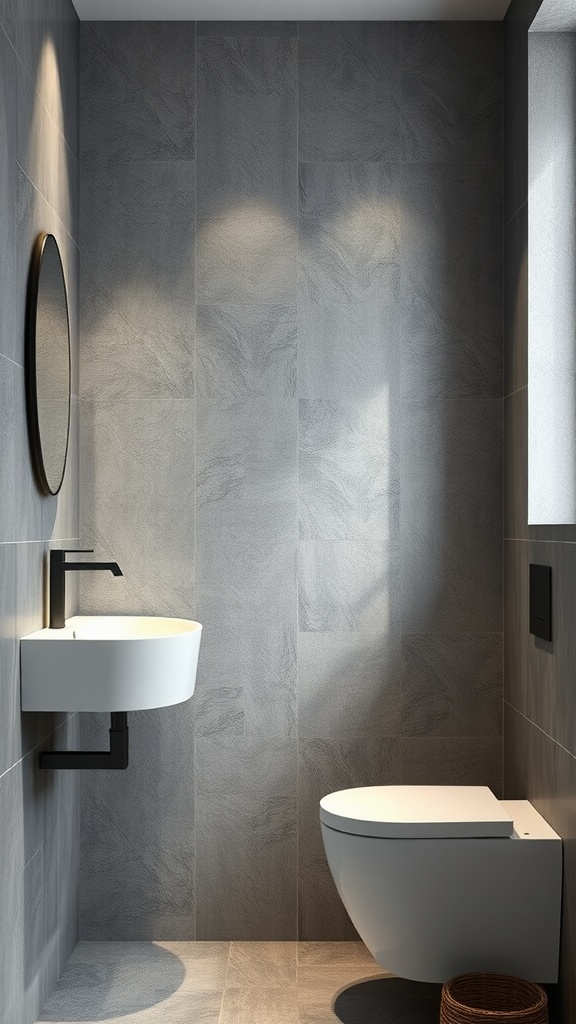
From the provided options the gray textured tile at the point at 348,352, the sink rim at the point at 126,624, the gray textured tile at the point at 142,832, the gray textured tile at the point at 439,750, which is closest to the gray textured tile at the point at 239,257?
the gray textured tile at the point at 348,352

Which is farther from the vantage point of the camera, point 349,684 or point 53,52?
point 349,684

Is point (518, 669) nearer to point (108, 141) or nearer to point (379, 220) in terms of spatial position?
A: point (379, 220)

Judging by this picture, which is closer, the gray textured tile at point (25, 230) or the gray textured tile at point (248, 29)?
the gray textured tile at point (25, 230)

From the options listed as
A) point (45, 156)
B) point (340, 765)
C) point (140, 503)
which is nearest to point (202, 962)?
point (340, 765)

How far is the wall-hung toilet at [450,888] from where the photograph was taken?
2.21 metres

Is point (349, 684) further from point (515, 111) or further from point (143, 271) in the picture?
point (515, 111)

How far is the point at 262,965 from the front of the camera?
2.71 meters

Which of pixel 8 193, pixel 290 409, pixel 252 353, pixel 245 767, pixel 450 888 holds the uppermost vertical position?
pixel 8 193

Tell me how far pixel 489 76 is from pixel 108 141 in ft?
3.61

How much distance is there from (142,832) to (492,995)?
42.5 inches

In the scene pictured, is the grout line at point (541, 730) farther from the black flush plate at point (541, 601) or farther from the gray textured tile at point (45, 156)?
the gray textured tile at point (45, 156)

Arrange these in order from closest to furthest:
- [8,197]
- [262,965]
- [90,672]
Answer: [8,197] < [90,672] < [262,965]

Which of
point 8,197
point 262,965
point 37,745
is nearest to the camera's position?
point 8,197

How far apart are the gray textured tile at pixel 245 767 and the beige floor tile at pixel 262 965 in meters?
0.41
